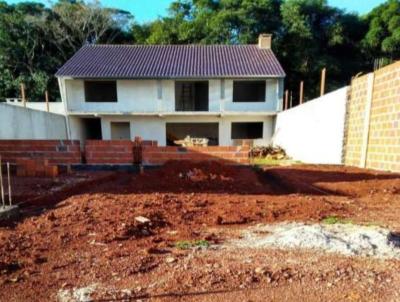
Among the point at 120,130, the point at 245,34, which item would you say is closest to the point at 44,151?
the point at 120,130

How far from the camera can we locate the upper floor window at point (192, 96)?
59.8 feet

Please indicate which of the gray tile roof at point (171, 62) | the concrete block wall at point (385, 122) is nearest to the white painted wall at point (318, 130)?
the concrete block wall at point (385, 122)

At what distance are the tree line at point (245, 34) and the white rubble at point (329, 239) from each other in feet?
67.0

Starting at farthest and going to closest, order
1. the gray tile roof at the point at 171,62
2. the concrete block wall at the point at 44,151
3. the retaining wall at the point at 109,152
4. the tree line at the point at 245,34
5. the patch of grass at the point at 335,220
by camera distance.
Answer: the tree line at the point at 245,34 < the gray tile roof at the point at 171,62 < the concrete block wall at the point at 44,151 < the retaining wall at the point at 109,152 < the patch of grass at the point at 335,220

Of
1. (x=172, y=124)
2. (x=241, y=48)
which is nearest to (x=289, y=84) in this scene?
(x=241, y=48)

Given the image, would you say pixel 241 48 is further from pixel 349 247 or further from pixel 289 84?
pixel 349 247

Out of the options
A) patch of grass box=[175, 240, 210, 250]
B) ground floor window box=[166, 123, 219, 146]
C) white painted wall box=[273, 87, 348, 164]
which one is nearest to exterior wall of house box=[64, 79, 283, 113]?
ground floor window box=[166, 123, 219, 146]

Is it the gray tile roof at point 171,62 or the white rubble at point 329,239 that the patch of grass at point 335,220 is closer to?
the white rubble at point 329,239

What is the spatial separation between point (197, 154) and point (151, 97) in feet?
30.9

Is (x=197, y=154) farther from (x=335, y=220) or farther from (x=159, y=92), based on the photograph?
(x=159, y=92)

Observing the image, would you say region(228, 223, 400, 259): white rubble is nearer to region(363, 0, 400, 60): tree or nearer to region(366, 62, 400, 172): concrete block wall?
region(366, 62, 400, 172): concrete block wall

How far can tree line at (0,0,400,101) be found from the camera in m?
21.2

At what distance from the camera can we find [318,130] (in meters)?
9.83

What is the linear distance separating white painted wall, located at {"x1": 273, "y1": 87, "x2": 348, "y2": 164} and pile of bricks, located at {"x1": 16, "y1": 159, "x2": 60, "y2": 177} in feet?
24.7
